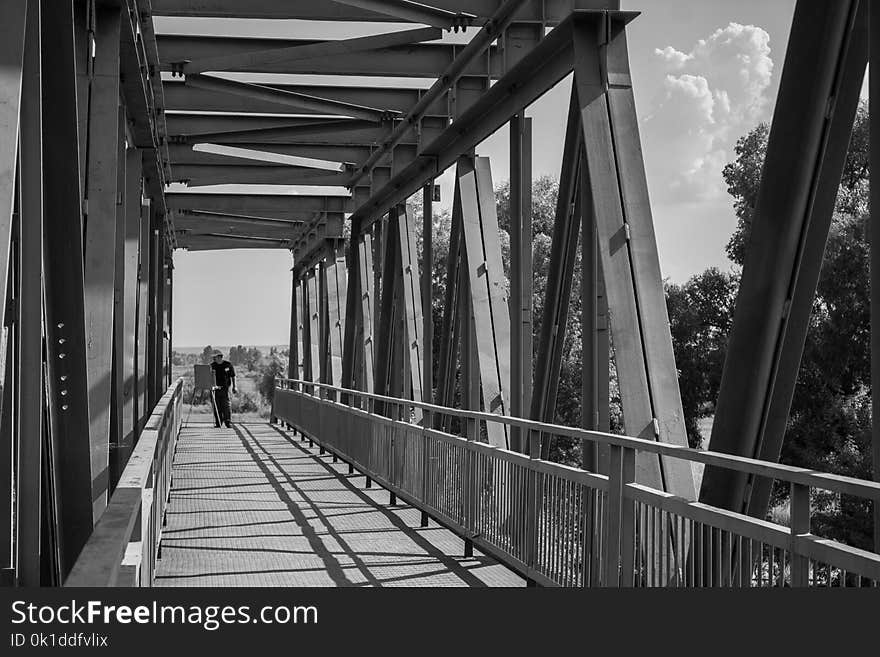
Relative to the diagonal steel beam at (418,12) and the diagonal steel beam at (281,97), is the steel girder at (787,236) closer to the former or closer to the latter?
the diagonal steel beam at (418,12)

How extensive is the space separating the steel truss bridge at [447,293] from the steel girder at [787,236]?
0.5 inches

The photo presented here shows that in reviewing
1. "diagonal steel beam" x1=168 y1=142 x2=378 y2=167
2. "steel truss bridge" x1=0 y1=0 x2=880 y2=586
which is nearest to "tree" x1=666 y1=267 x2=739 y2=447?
"diagonal steel beam" x1=168 y1=142 x2=378 y2=167

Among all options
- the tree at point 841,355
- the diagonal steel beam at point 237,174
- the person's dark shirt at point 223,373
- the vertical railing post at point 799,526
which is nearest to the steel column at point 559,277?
the vertical railing post at point 799,526

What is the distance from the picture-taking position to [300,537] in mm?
10422

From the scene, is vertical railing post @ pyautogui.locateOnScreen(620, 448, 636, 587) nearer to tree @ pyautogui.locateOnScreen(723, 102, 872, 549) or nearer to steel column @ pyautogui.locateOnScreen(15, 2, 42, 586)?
steel column @ pyautogui.locateOnScreen(15, 2, 42, 586)

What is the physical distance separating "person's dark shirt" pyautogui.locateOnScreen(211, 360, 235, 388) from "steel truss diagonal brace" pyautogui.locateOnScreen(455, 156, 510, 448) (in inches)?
605

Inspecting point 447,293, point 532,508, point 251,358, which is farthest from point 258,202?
point 251,358

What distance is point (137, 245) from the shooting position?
12.5m

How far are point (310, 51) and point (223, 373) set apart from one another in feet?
55.0

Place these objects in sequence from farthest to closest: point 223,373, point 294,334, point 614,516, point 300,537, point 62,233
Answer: point 294,334 < point 223,373 < point 300,537 < point 614,516 < point 62,233

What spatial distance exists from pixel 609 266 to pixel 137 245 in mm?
6420

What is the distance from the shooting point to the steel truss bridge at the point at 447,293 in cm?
450

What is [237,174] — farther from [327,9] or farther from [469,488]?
[469,488]

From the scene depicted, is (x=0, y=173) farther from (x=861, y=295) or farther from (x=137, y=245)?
(x=861, y=295)
